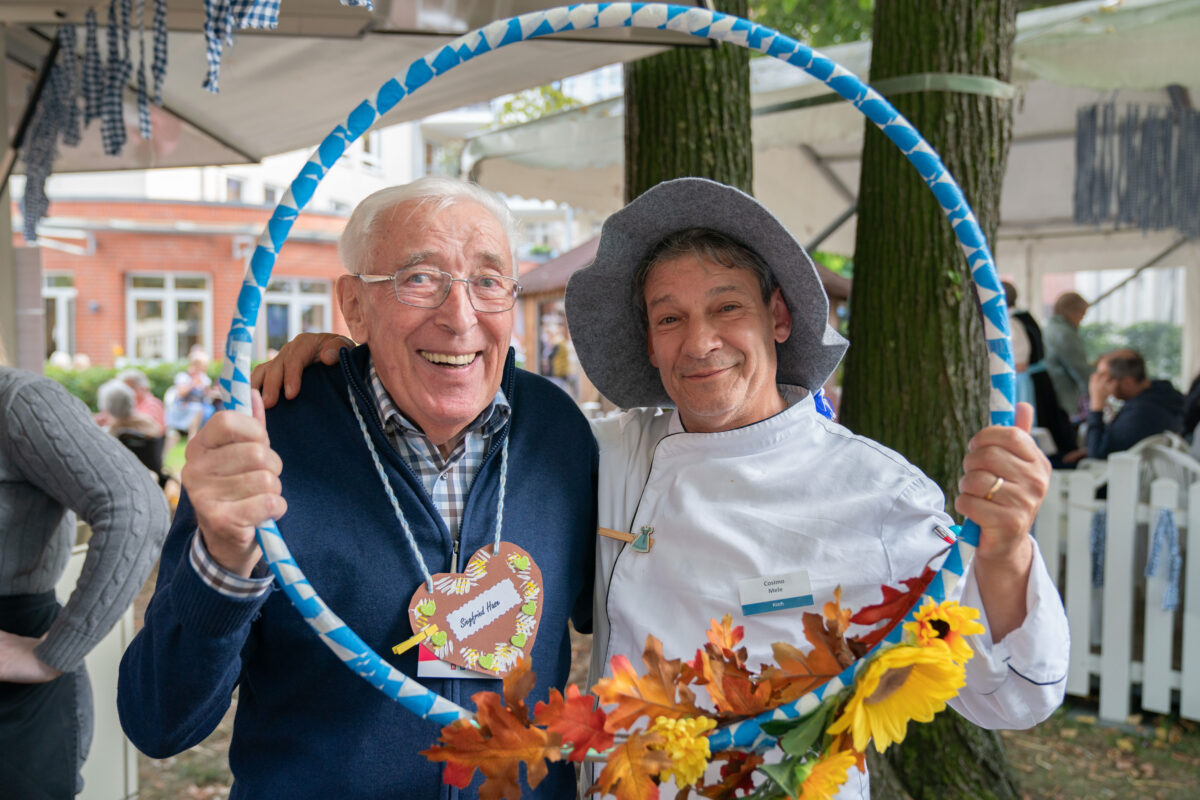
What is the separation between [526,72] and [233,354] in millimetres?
3379

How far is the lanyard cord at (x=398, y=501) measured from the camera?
5.65 feet

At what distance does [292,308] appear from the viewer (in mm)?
26062

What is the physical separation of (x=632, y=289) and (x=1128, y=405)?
16.8 feet

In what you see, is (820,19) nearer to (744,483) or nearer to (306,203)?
(744,483)

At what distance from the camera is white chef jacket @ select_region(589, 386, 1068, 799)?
1764 millimetres

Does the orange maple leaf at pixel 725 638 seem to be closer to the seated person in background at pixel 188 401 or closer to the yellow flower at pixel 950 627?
the yellow flower at pixel 950 627

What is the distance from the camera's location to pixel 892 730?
4.16ft

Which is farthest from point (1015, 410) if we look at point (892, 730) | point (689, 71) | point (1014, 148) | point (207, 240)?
point (207, 240)

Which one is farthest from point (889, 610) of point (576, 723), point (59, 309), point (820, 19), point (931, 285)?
point (59, 309)

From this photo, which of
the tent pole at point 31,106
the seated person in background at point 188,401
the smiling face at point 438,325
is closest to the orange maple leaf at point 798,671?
the smiling face at point 438,325

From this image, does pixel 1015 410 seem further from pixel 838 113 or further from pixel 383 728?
pixel 838 113

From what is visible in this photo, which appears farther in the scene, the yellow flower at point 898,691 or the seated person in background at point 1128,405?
the seated person in background at point 1128,405

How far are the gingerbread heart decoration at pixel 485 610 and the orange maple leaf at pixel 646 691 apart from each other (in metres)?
0.45

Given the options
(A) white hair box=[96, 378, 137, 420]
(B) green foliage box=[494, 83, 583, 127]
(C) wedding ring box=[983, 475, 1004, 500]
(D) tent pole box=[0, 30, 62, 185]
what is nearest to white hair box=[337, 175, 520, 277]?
(C) wedding ring box=[983, 475, 1004, 500]
